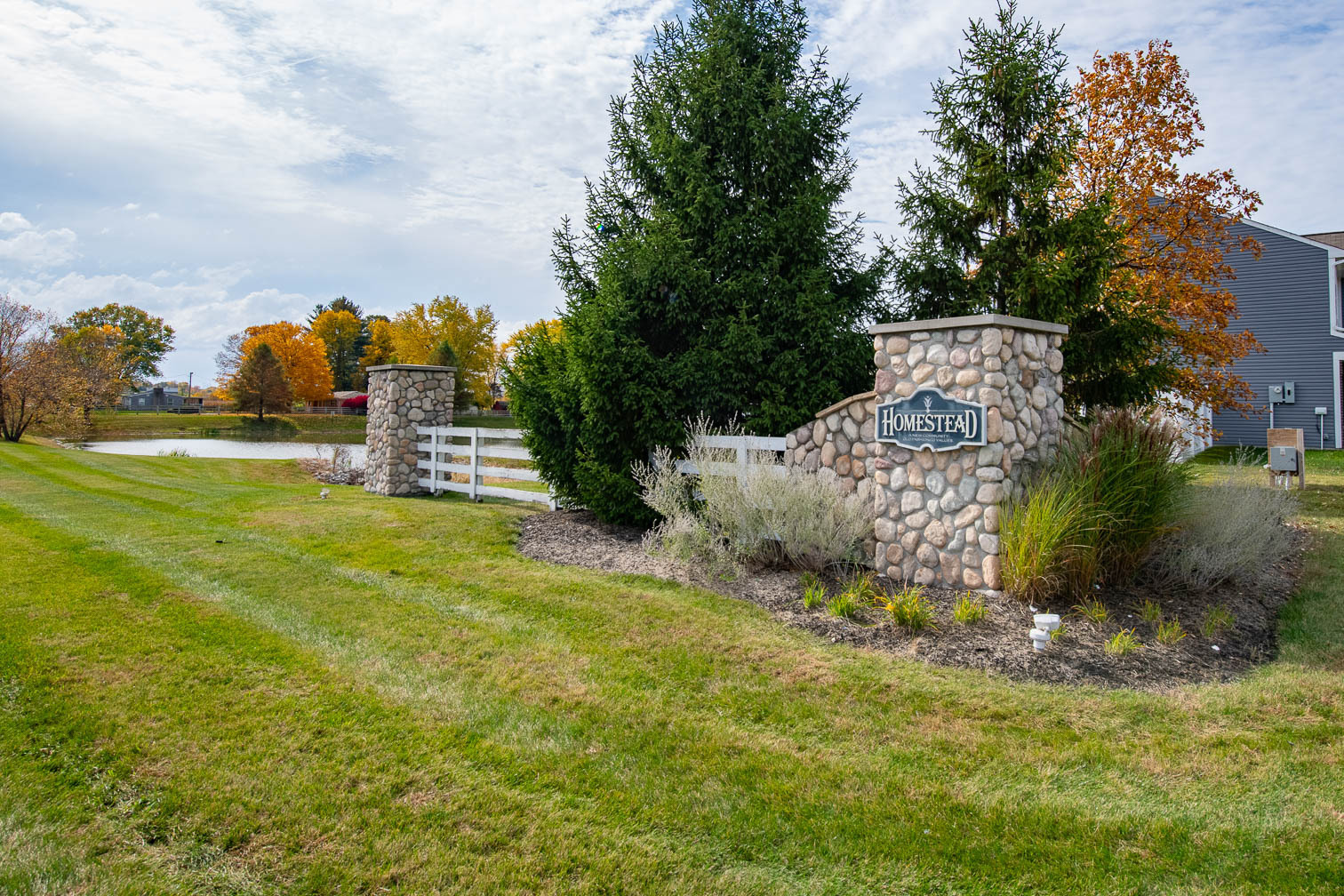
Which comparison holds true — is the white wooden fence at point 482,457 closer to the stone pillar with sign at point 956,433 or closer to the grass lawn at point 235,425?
the stone pillar with sign at point 956,433

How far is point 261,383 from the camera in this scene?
4706 centimetres

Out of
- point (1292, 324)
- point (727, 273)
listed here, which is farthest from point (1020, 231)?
point (1292, 324)

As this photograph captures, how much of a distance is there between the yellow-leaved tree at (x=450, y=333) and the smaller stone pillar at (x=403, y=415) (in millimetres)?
28107

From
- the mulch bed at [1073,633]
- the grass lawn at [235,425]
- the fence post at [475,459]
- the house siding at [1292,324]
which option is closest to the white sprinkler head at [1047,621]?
the mulch bed at [1073,633]

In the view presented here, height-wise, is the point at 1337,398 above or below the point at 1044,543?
above

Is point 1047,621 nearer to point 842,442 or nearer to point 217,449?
point 842,442

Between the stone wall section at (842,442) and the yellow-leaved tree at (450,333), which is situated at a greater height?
the yellow-leaved tree at (450,333)

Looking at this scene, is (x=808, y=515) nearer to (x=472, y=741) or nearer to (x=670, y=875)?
(x=472, y=741)

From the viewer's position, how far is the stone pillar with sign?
6.10 metres

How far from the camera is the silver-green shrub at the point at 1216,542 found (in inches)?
249

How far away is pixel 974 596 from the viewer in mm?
5949

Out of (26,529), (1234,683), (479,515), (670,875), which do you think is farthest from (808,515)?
(26,529)

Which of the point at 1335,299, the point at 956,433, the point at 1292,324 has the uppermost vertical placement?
the point at 1335,299

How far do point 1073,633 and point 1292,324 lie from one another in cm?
2031
